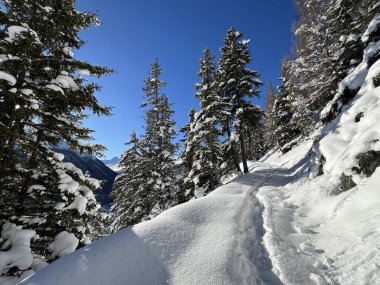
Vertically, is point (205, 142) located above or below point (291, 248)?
above

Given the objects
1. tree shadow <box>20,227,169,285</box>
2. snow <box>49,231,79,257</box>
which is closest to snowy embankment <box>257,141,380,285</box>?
tree shadow <box>20,227,169,285</box>

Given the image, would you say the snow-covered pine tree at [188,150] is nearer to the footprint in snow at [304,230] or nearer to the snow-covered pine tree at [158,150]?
the snow-covered pine tree at [158,150]

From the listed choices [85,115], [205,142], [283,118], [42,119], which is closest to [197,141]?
[205,142]

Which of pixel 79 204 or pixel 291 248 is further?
pixel 79 204

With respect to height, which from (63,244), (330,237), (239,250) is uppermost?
(63,244)

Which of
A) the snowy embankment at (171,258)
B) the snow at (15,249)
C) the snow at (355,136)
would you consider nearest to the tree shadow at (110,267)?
the snowy embankment at (171,258)

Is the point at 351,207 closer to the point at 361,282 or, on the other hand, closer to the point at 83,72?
the point at 361,282

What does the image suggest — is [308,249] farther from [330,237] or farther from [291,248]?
[330,237]

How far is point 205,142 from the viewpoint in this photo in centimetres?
2134

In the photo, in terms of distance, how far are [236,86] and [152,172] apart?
12022 mm

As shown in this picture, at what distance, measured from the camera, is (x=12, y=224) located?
683 centimetres

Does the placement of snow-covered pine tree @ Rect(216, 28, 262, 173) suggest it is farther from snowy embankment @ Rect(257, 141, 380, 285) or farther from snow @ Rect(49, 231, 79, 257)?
snow @ Rect(49, 231, 79, 257)

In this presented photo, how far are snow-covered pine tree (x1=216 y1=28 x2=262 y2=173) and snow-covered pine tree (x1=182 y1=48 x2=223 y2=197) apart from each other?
325 cm

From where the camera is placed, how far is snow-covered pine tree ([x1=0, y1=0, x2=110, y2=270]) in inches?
272
